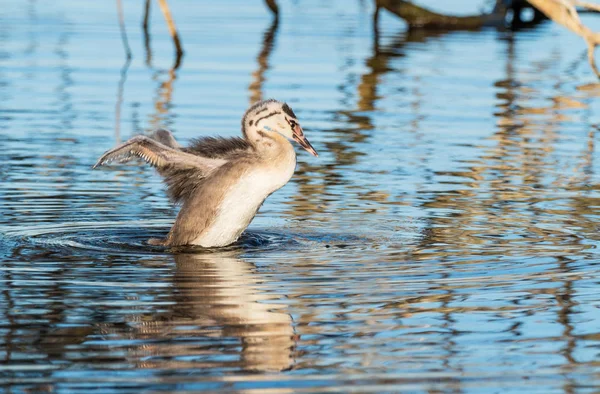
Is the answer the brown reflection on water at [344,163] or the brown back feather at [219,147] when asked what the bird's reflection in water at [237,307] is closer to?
the brown back feather at [219,147]

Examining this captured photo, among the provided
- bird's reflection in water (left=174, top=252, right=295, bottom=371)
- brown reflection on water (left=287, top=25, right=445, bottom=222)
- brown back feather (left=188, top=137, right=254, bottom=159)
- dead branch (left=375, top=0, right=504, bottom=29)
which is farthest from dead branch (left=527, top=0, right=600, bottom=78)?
dead branch (left=375, top=0, right=504, bottom=29)

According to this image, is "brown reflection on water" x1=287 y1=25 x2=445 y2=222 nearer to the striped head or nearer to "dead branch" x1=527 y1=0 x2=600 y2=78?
the striped head

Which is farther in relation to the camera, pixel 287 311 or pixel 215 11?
pixel 215 11

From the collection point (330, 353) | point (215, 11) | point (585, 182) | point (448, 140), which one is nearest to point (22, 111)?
point (448, 140)

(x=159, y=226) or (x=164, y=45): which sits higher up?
(x=159, y=226)

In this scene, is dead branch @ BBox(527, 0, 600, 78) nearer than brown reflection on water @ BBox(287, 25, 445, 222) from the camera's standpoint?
No

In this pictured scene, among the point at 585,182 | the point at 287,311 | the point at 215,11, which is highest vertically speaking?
the point at 287,311

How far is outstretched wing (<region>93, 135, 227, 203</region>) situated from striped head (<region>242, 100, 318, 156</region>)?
0.39m

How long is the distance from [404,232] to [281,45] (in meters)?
17.5

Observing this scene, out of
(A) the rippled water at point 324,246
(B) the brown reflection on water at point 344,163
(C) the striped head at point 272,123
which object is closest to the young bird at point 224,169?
(C) the striped head at point 272,123

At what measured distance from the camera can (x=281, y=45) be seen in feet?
89.0

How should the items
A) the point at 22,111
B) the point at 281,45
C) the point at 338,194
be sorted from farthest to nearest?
1. the point at 281,45
2. the point at 22,111
3. the point at 338,194

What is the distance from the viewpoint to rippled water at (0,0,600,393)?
6.37m

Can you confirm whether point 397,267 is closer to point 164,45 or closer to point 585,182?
point 585,182
